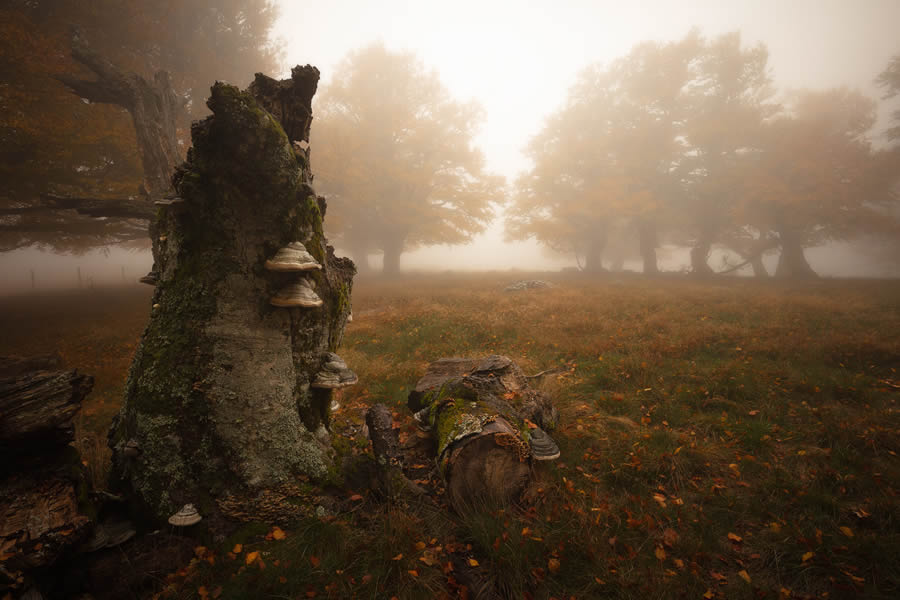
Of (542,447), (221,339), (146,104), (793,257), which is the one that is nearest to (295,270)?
(221,339)

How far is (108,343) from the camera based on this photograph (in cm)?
846

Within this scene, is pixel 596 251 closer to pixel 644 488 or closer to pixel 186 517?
pixel 644 488

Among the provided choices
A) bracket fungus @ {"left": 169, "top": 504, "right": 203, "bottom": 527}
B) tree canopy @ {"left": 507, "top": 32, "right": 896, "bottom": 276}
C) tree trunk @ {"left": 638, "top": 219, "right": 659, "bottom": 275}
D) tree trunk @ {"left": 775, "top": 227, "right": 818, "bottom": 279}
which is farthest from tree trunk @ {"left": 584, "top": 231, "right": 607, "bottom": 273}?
bracket fungus @ {"left": 169, "top": 504, "right": 203, "bottom": 527}

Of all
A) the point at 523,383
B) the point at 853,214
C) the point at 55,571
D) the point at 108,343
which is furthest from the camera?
the point at 853,214

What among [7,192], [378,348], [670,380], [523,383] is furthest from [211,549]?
[7,192]

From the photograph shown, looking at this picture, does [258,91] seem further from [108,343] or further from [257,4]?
[257,4]

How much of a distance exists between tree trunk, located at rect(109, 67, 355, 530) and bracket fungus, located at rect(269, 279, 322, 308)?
0.03 ft

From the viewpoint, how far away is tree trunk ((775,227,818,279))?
20609mm

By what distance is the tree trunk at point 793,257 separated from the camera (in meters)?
20.6

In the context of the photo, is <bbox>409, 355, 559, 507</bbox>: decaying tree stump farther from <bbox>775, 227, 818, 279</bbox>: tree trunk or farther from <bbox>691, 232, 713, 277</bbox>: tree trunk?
<bbox>775, 227, 818, 279</bbox>: tree trunk

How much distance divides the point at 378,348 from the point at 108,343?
263 inches

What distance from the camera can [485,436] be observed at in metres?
3.31

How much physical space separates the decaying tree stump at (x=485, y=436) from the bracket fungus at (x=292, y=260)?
2.13 metres

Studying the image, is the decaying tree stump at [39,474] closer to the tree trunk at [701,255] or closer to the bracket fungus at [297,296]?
the bracket fungus at [297,296]
